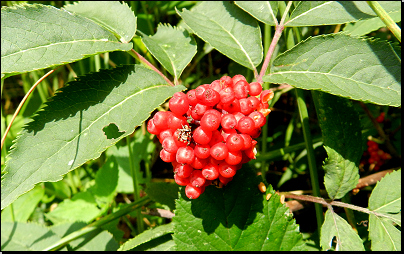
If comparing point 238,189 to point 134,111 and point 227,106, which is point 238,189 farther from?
point 134,111

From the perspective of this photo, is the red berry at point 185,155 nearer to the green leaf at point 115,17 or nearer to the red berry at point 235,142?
the red berry at point 235,142

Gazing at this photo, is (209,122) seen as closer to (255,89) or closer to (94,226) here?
(255,89)

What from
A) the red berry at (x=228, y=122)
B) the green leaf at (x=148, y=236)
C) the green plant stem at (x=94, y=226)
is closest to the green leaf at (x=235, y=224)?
the green leaf at (x=148, y=236)

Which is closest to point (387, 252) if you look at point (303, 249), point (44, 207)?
point (303, 249)

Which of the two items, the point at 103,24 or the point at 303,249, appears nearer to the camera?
the point at 303,249

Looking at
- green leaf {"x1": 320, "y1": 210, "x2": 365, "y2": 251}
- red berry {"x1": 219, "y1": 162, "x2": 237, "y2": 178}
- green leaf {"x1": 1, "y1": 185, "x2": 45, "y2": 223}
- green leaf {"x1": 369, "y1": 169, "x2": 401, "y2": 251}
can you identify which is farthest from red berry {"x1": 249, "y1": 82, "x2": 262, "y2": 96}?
green leaf {"x1": 1, "y1": 185, "x2": 45, "y2": 223}

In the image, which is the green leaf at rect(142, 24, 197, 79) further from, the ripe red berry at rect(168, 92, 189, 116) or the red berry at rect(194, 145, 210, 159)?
the red berry at rect(194, 145, 210, 159)
